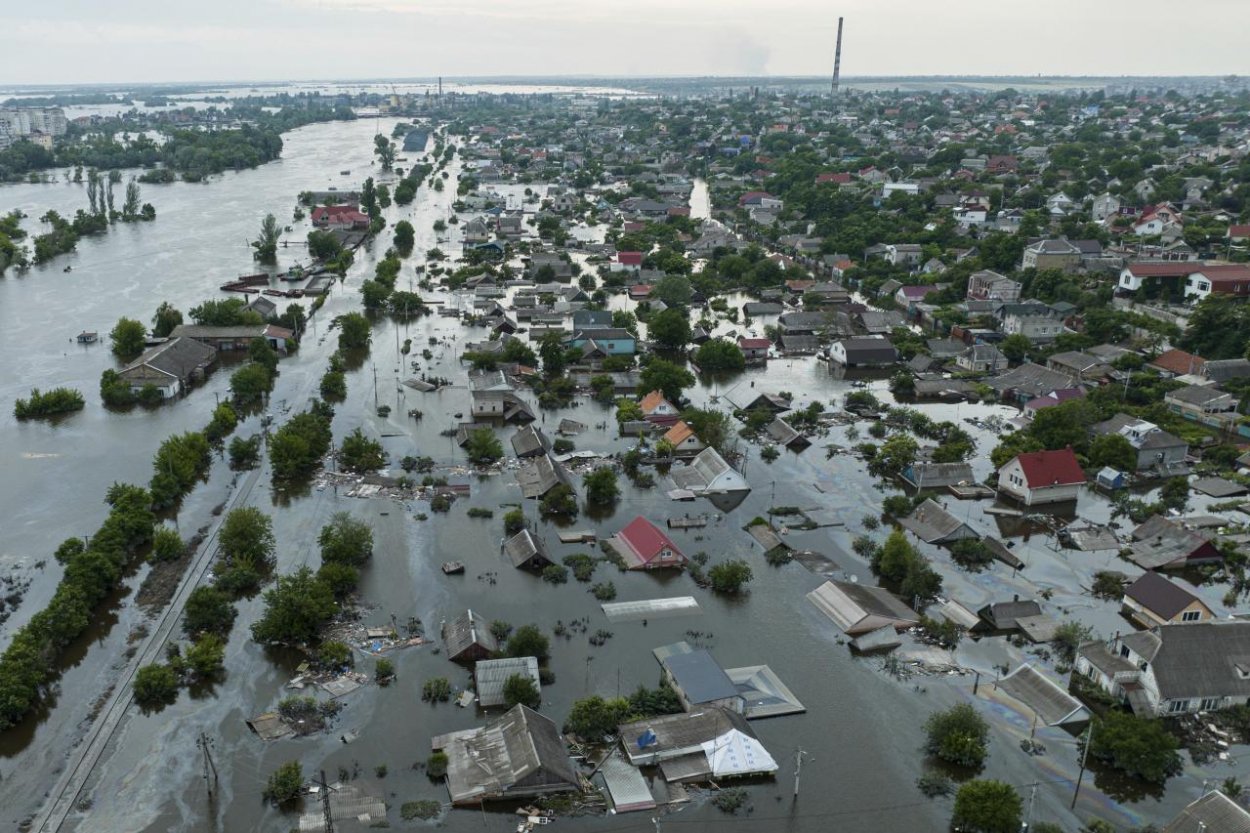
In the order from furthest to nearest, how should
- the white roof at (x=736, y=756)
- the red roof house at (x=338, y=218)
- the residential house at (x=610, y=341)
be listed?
Result: the red roof house at (x=338, y=218) → the residential house at (x=610, y=341) → the white roof at (x=736, y=756)

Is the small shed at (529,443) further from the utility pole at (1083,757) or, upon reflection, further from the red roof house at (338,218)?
the red roof house at (338,218)

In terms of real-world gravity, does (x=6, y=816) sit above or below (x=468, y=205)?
below

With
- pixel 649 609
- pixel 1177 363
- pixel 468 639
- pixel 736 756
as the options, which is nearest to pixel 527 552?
pixel 649 609

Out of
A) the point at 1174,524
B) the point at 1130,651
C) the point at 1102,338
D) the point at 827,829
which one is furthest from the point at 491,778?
the point at 1102,338

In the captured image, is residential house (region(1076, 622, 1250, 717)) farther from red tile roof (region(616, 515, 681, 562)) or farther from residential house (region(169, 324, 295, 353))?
residential house (region(169, 324, 295, 353))

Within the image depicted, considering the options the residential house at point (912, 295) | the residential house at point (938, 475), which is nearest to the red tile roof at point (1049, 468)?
the residential house at point (938, 475)

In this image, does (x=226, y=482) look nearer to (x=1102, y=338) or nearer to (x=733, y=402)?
(x=733, y=402)
